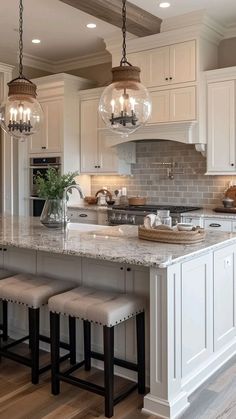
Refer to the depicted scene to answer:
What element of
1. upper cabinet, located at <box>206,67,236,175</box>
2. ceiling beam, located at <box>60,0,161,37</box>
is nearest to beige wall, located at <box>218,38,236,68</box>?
upper cabinet, located at <box>206,67,236,175</box>

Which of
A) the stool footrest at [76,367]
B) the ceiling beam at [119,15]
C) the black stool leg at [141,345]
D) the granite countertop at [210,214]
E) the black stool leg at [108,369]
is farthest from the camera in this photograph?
the granite countertop at [210,214]

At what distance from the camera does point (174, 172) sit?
558 centimetres

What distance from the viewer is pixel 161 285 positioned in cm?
243

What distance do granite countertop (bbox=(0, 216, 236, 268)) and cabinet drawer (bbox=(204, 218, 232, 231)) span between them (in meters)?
1.19

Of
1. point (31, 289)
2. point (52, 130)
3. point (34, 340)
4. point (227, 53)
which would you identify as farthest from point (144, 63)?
point (34, 340)

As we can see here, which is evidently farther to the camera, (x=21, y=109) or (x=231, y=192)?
(x=231, y=192)

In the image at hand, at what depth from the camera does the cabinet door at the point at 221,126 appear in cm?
472

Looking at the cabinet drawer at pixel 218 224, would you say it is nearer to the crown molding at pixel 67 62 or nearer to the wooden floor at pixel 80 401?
the wooden floor at pixel 80 401

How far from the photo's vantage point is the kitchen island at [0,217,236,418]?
2.45 metres

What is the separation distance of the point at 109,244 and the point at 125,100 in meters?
0.99

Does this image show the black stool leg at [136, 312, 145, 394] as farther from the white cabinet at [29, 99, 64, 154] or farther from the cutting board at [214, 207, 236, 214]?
the white cabinet at [29, 99, 64, 154]

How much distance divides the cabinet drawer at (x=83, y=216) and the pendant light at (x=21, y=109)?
7.06 feet

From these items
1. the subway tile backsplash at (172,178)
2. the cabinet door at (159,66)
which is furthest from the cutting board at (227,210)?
the cabinet door at (159,66)

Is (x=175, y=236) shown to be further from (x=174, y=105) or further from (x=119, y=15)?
(x=119, y=15)
